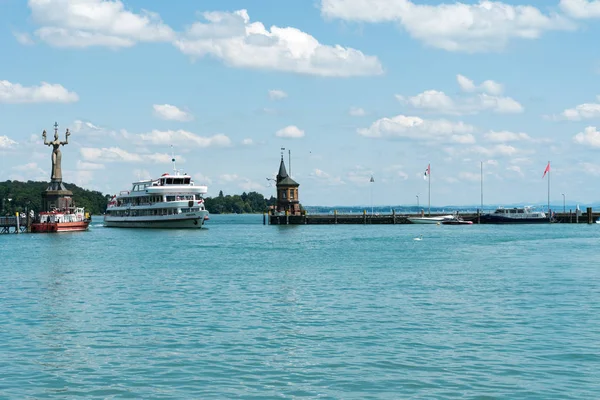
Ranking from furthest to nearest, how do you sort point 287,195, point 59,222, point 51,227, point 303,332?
point 287,195
point 59,222
point 51,227
point 303,332

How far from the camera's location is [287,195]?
154125 millimetres

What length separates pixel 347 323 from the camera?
3014 centimetres

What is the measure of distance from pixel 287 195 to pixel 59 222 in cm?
4685

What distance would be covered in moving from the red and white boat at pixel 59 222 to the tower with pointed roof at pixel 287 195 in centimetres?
3933

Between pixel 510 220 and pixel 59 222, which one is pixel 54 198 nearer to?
pixel 59 222

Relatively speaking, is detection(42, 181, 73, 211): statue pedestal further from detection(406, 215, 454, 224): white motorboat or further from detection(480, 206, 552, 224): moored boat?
detection(480, 206, 552, 224): moored boat

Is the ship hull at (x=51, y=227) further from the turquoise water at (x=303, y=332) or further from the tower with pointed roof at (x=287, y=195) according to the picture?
the turquoise water at (x=303, y=332)

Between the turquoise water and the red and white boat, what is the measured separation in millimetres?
68334

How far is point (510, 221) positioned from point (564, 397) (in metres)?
140

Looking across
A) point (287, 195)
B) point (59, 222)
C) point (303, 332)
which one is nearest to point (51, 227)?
point (59, 222)

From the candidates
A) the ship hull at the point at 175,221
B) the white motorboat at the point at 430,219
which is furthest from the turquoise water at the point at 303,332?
the white motorboat at the point at 430,219

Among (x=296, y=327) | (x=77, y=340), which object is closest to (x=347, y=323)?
(x=296, y=327)

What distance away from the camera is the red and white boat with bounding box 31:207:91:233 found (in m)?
122

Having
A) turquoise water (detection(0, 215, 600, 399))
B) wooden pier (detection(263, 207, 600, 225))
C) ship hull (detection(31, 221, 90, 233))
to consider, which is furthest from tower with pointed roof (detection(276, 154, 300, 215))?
turquoise water (detection(0, 215, 600, 399))
